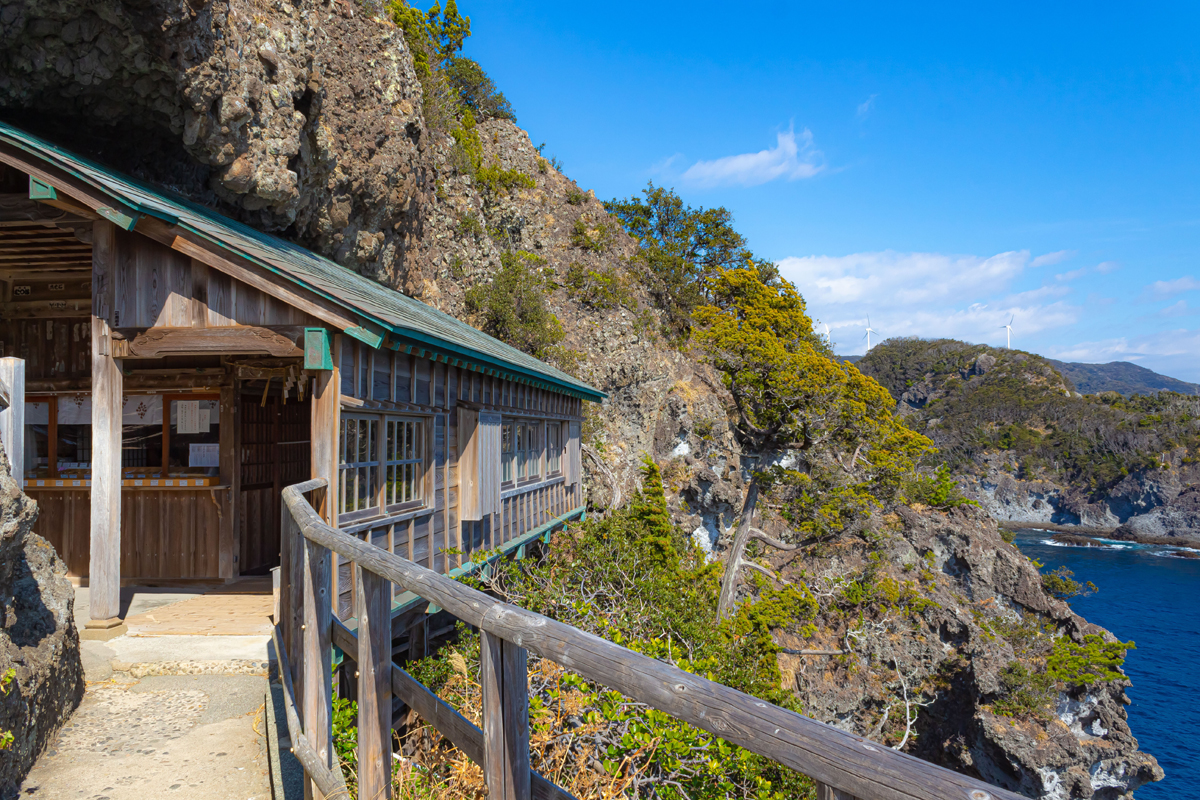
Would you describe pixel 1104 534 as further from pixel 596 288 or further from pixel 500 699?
pixel 500 699

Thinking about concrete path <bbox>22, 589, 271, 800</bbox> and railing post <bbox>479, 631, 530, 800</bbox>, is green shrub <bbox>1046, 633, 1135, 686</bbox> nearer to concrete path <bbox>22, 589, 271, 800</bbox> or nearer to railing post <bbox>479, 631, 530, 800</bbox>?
concrete path <bbox>22, 589, 271, 800</bbox>

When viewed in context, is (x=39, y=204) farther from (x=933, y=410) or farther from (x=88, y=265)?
(x=933, y=410)

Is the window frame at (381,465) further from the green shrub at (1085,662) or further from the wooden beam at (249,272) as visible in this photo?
the green shrub at (1085,662)

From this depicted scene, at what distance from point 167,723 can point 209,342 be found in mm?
3407

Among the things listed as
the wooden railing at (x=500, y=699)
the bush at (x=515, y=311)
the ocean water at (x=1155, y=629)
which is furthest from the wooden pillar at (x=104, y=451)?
the ocean water at (x=1155, y=629)

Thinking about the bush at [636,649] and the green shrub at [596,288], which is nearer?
the bush at [636,649]

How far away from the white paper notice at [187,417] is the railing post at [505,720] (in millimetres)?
9297

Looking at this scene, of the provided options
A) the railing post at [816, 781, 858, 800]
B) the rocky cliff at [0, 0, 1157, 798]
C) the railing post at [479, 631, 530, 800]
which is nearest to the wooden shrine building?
the rocky cliff at [0, 0, 1157, 798]

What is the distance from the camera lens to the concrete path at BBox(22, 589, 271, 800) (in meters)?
4.14

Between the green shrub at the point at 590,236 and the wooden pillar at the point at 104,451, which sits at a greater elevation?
the green shrub at the point at 590,236

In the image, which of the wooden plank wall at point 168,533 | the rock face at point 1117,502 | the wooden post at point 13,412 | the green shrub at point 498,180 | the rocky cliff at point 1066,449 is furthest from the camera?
the rocky cliff at point 1066,449

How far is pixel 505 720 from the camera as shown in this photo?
6.86 feet

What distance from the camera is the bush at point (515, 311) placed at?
23.6 m

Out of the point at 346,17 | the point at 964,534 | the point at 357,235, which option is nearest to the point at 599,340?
the point at 357,235
